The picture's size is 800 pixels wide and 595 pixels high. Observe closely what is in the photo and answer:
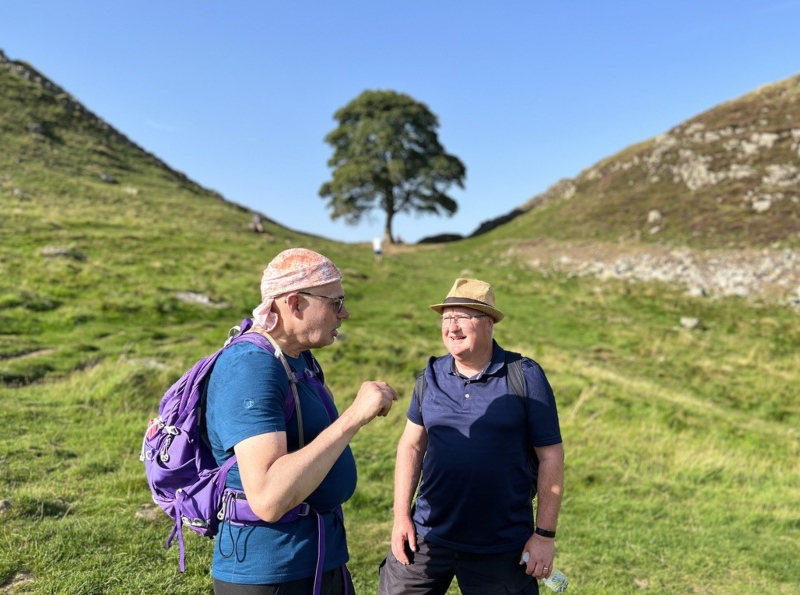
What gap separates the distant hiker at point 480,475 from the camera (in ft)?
10.5

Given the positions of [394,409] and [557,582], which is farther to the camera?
[394,409]

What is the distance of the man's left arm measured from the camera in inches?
123

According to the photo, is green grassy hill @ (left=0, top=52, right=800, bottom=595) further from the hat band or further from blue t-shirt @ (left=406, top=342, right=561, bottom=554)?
the hat band

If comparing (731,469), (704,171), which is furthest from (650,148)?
(731,469)

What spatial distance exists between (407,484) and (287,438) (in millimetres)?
1444

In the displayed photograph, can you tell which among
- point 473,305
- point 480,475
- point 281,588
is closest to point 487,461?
point 480,475

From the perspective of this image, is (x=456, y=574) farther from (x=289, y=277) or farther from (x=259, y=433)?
(x=289, y=277)

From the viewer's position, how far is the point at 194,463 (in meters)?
2.42

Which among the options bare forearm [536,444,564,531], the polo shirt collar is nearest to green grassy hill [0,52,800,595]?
bare forearm [536,444,564,531]

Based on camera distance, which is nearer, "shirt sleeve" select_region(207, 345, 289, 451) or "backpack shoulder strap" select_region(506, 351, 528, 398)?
"shirt sleeve" select_region(207, 345, 289, 451)

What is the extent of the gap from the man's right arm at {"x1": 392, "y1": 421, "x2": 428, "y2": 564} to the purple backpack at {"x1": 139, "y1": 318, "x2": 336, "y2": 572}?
43.3 inches

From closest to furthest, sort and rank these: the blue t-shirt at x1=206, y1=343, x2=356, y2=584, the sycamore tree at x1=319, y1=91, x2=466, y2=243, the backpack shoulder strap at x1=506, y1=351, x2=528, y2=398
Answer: the blue t-shirt at x1=206, y1=343, x2=356, y2=584, the backpack shoulder strap at x1=506, y1=351, x2=528, y2=398, the sycamore tree at x1=319, y1=91, x2=466, y2=243

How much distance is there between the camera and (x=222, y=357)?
241cm

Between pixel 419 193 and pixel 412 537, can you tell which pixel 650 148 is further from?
pixel 412 537
